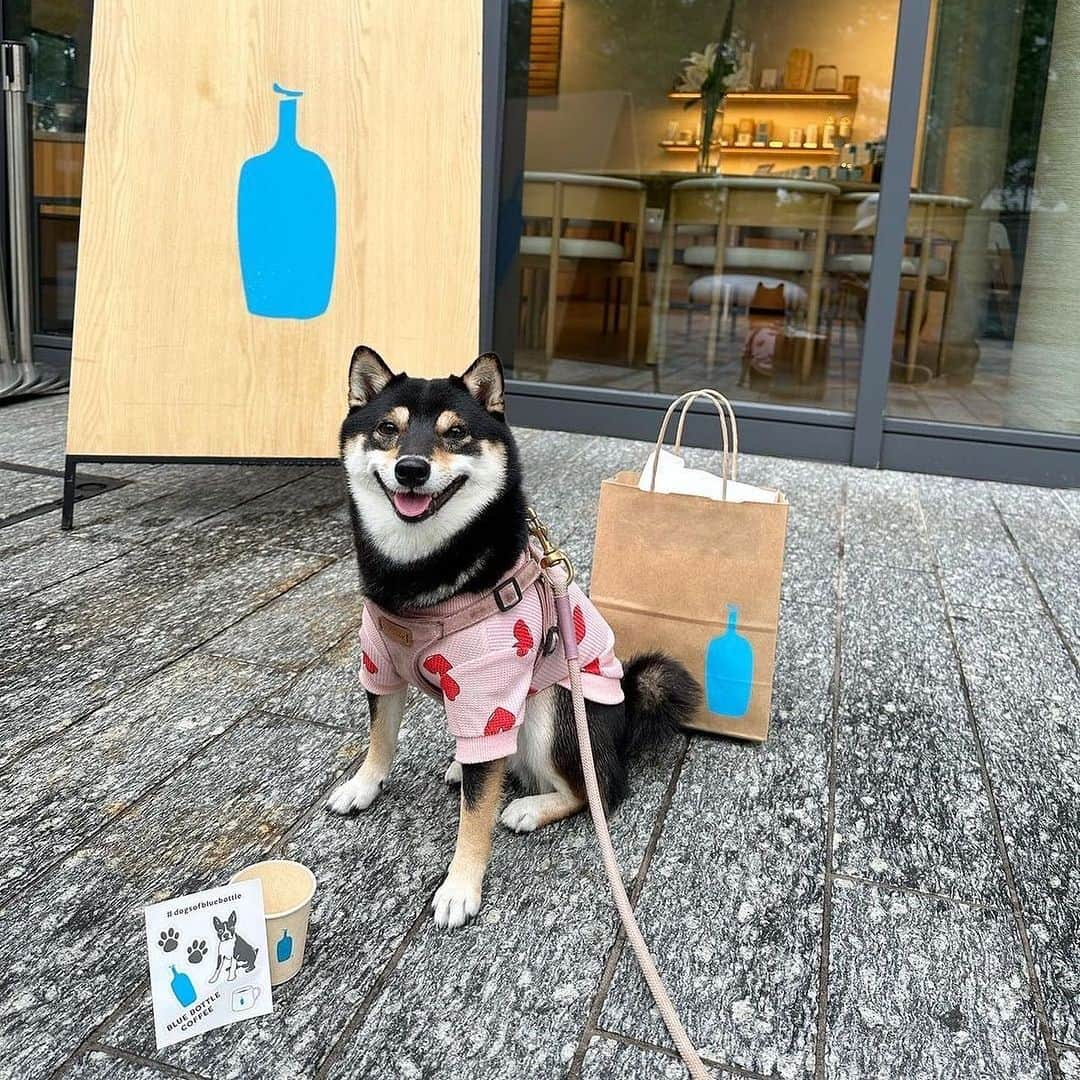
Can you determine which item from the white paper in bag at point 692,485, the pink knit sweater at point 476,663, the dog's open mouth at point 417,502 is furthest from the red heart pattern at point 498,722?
the white paper in bag at point 692,485

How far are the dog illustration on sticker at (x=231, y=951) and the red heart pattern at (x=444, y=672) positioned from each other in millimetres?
498

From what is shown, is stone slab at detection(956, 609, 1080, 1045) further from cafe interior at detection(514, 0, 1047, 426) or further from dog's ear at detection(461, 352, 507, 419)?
cafe interior at detection(514, 0, 1047, 426)

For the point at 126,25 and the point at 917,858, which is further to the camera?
the point at 126,25

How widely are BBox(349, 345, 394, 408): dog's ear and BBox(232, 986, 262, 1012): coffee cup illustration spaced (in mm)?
1021

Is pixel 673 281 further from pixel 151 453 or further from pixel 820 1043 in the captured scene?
pixel 820 1043

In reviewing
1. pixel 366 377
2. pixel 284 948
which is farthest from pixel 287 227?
pixel 284 948

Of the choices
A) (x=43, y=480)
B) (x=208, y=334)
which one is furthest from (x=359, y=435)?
(x=43, y=480)

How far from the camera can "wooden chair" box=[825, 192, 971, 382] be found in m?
4.61

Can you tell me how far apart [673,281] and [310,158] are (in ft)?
7.69

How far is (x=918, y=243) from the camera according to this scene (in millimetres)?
4637

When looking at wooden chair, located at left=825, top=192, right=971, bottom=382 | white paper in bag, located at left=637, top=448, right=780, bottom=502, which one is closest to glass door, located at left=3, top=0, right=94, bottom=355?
wooden chair, located at left=825, top=192, right=971, bottom=382

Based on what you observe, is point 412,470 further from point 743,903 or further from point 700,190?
point 700,190

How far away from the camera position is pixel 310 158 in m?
3.44

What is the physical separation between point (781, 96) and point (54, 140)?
169 inches
